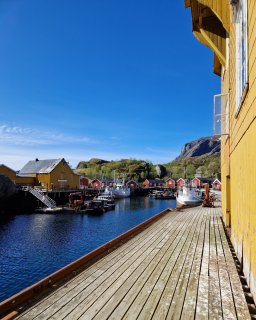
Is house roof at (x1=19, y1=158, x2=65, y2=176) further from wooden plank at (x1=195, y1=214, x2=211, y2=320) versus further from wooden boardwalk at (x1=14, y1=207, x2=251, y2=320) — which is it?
wooden plank at (x1=195, y1=214, x2=211, y2=320)

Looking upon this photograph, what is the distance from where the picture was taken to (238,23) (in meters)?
6.18

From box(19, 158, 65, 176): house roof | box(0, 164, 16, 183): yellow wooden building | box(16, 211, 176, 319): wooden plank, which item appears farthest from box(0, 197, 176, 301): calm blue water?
box(19, 158, 65, 176): house roof

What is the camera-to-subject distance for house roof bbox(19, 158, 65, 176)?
62.4 meters

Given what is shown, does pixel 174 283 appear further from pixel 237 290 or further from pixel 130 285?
pixel 237 290

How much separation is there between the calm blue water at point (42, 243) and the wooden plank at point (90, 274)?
25.9ft

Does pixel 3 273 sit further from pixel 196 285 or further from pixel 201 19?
pixel 201 19

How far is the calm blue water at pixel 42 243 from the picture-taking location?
52.0 ft

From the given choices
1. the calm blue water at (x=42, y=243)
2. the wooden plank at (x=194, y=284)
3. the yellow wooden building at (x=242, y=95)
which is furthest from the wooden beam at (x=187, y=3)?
the calm blue water at (x=42, y=243)

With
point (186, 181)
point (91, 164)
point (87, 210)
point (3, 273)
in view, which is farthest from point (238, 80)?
point (91, 164)

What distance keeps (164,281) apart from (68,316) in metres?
2.15

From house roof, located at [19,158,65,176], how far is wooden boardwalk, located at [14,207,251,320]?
5680cm

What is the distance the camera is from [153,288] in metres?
5.14

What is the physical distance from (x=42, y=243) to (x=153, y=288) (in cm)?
2058

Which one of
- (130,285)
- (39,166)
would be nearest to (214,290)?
(130,285)
